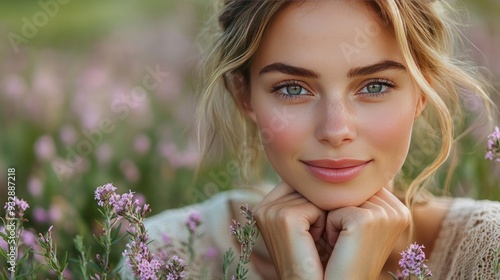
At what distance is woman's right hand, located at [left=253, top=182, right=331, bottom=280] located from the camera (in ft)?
9.09

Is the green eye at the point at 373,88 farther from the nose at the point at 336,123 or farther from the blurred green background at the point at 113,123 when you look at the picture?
the blurred green background at the point at 113,123

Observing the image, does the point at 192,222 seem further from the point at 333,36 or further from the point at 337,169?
the point at 333,36

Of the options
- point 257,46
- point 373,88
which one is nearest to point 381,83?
point 373,88

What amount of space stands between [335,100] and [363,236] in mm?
413

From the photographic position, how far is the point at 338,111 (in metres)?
2.71

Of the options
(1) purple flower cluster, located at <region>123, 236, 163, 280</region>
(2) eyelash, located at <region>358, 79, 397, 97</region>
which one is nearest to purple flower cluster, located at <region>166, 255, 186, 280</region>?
(1) purple flower cluster, located at <region>123, 236, 163, 280</region>

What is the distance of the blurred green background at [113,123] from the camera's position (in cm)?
427

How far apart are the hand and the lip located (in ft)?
0.34

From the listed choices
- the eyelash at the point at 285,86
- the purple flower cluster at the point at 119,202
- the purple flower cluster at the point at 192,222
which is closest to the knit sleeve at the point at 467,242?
the eyelash at the point at 285,86

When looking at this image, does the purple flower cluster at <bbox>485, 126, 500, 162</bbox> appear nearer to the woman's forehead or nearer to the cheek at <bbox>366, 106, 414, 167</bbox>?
the cheek at <bbox>366, 106, 414, 167</bbox>

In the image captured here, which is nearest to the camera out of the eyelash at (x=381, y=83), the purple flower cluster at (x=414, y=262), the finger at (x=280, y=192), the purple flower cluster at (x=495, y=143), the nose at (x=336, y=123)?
the purple flower cluster at (x=414, y=262)

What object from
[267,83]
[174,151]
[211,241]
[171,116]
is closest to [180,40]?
[171,116]

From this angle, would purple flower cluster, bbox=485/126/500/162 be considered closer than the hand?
Yes

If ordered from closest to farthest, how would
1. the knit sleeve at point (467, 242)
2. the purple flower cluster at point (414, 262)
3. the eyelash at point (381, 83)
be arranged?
1. the purple flower cluster at point (414, 262)
2. the eyelash at point (381, 83)
3. the knit sleeve at point (467, 242)
